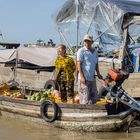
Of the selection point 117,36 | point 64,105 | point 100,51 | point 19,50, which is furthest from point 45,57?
point 64,105

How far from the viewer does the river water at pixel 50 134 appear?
9875 mm

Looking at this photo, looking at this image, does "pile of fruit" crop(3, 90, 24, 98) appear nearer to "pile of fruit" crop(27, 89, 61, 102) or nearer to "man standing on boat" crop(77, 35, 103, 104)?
"pile of fruit" crop(27, 89, 61, 102)

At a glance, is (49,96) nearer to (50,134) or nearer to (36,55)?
(50,134)

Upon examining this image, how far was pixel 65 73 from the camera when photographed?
35.9 feet

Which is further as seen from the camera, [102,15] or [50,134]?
[102,15]

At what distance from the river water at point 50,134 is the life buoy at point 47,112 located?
0.25 m

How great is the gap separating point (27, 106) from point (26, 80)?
207 inches

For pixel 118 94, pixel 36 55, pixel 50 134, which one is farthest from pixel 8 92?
pixel 118 94

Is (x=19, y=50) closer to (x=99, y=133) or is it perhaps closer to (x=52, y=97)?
(x=52, y=97)

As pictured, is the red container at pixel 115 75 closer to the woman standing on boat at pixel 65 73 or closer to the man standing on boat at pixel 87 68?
the man standing on boat at pixel 87 68

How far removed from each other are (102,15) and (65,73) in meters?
4.01

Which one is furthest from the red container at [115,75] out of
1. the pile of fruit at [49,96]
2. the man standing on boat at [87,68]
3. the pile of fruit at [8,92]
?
the pile of fruit at [8,92]

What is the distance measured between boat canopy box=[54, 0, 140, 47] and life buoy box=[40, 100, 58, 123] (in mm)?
3940

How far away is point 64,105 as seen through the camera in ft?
34.3
